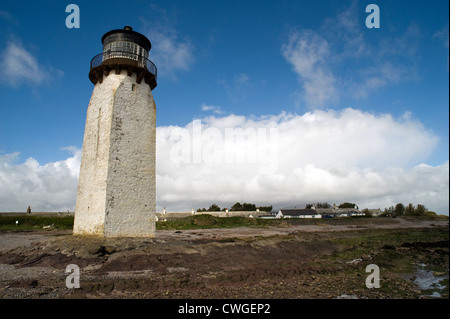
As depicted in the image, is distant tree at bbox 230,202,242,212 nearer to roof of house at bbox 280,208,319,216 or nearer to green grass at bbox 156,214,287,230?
roof of house at bbox 280,208,319,216

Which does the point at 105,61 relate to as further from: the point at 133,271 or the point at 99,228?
the point at 133,271

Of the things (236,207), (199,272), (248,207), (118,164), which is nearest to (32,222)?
(118,164)

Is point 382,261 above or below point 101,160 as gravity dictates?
below

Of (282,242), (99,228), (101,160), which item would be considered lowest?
(282,242)

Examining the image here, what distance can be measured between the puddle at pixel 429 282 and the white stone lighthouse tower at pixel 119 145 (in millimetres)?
12772

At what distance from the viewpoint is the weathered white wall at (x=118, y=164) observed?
45.0 feet

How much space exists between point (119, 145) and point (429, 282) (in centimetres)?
1520

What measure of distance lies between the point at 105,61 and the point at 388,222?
56585 millimetres

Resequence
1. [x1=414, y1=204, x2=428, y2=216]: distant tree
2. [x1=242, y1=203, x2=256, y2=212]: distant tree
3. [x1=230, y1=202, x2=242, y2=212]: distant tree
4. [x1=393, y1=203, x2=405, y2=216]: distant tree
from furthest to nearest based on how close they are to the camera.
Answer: [x1=242, y1=203, x2=256, y2=212]: distant tree
[x1=230, y1=202, x2=242, y2=212]: distant tree
[x1=393, y1=203, x2=405, y2=216]: distant tree
[x1=414, y1=204, x2=428, y2=216]: distant tree

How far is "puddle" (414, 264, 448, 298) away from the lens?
23.8ft

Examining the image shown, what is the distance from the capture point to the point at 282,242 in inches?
656

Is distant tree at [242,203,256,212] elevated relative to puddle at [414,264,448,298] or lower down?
lower down

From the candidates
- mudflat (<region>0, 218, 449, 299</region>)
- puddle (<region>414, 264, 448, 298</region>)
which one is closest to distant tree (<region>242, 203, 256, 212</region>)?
mudflat (<region>0, 218, 449, 299</region>)
